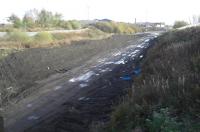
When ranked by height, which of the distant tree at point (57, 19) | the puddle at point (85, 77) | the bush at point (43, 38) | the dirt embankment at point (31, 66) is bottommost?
the puddle at point (85, 77)

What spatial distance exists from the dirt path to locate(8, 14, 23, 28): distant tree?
41.7 meters

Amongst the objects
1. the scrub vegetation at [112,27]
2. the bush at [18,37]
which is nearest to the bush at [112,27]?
the scrub vegetation at [112,27]

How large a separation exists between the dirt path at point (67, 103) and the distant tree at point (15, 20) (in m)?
41.7

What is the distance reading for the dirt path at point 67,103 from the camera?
14.0m

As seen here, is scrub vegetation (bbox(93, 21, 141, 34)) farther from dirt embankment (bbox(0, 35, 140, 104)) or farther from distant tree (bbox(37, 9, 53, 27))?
dirt embankment (bbox(0, 35, 140, 104))

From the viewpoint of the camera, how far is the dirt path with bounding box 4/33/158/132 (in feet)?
46.0

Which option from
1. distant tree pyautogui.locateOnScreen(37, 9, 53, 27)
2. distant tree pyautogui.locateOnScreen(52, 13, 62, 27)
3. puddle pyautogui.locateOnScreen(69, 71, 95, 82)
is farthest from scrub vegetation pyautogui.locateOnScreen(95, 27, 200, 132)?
distant tree pyautogui.locateOnScreen(52, 13, 62, 27)

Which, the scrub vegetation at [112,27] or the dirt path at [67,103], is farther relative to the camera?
the scrub vegetation at [112,27]

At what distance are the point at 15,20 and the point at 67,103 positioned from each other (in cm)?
5407

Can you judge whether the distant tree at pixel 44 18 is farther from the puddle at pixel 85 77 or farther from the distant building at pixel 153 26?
the puddle at pixel 85 77

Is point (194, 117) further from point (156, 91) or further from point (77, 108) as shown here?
point (77, 108)

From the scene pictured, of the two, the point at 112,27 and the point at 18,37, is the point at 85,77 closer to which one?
the point at 18,37

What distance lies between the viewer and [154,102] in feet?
33.5

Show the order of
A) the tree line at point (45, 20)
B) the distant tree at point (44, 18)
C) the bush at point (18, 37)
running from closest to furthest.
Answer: the bush at point (18, 37) < the tree line at point (45, 20) < the distant tree at point (44, 18)
